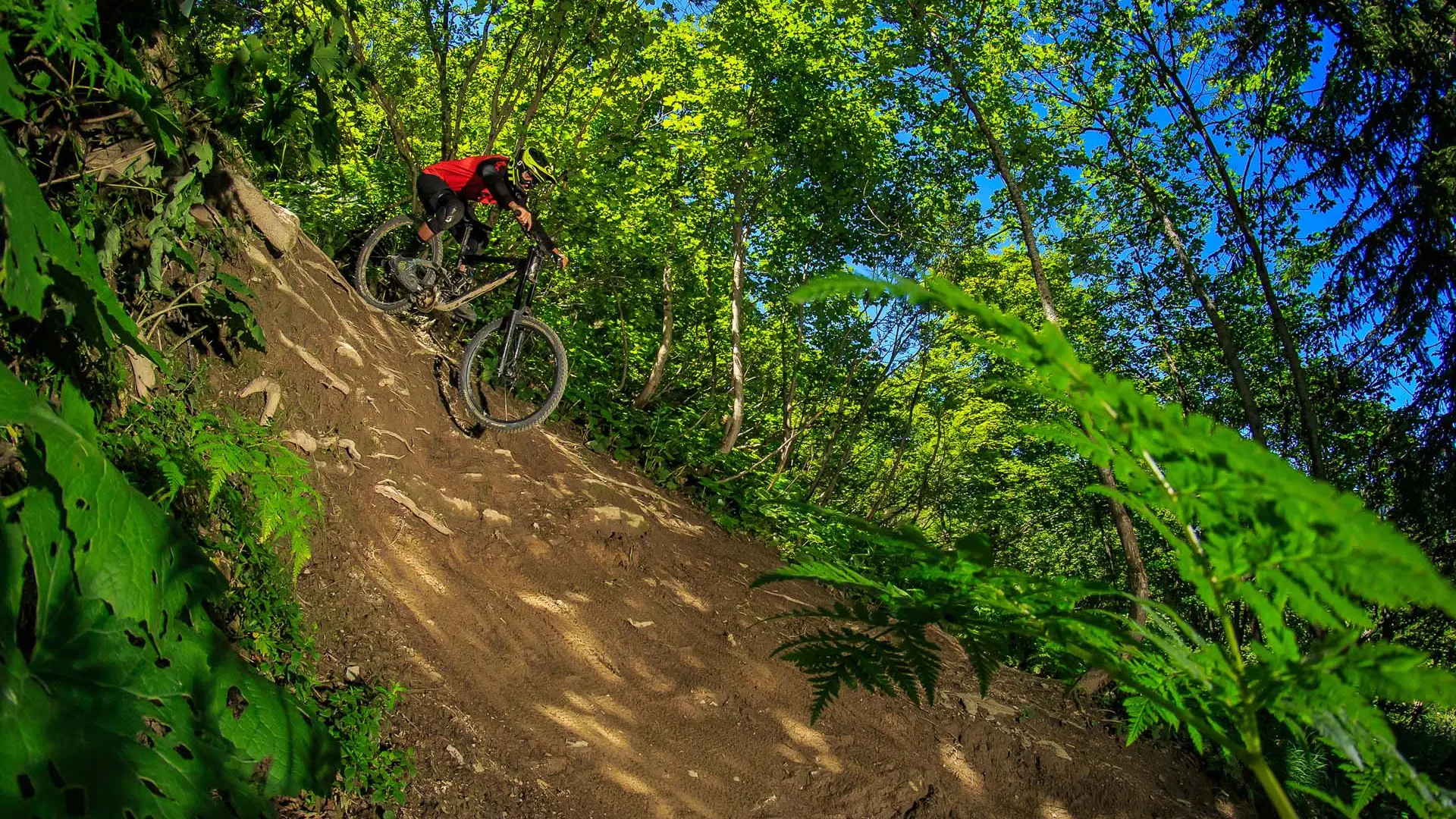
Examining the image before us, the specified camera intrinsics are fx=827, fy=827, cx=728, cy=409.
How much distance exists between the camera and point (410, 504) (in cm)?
546

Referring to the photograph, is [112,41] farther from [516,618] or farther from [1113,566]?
[1113,566]

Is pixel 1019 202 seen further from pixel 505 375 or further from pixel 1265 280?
pixel 505 375

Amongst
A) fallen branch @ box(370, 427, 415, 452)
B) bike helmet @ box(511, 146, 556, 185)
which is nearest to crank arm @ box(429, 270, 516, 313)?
bike helmet @ box(511, 146, 556, 185)

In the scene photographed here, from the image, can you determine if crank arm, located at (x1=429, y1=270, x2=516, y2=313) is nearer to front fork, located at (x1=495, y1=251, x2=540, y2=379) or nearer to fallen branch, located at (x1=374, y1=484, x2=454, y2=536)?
front fork, located at (x1=495, y1=251, x2=540, y2=379)

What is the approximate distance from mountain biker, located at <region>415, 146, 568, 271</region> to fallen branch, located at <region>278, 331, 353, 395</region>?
1.89 meters

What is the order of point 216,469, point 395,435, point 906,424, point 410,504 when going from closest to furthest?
point 216,469 → point 410,504 → point 395,435 → point 906,424

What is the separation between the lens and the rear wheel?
7164 millimetres

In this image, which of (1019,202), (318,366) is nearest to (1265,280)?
(1019,202)

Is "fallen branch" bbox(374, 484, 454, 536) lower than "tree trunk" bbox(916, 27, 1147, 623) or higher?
lower

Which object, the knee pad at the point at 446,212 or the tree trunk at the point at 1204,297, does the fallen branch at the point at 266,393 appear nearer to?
the knee pad at the point at 446,212

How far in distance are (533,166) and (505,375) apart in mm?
1742

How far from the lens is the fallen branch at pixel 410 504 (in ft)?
17.6

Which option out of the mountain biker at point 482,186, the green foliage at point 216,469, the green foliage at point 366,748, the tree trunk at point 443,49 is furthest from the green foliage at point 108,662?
the tree trunk at point 443,49

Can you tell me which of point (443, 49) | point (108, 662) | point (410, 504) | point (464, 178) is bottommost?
point (410, 504)
